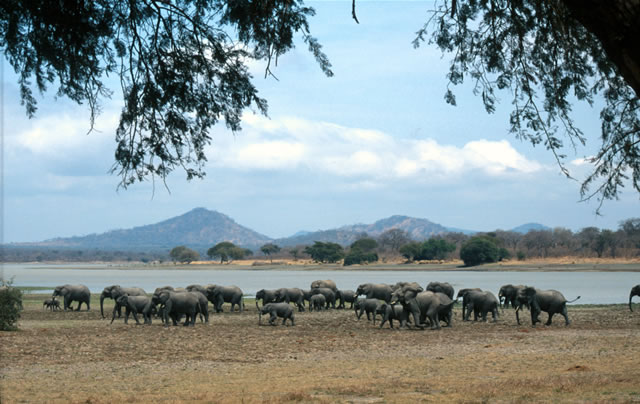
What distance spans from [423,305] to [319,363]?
321 inches

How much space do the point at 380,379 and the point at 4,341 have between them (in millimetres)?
9503

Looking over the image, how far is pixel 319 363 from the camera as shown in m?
14.1

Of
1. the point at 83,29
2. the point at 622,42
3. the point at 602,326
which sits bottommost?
the point at 602,326

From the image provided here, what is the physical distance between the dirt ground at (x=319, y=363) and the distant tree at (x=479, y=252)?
7797 centimetres

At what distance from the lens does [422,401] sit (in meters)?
9.48

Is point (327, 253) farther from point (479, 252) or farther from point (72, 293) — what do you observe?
point (72, 293)

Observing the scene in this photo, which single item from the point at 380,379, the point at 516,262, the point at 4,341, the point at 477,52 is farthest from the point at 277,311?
the point at 516,262

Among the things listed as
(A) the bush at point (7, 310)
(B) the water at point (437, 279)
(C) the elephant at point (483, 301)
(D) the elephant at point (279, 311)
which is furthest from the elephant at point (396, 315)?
(B) the water at point (437, 279)

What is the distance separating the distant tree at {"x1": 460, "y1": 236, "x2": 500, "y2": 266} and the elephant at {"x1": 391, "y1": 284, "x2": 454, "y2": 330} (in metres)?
79.8

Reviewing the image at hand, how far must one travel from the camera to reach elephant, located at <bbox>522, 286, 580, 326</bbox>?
21844 mm

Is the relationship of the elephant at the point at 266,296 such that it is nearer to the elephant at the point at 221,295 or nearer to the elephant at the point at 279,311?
the elephant at the point at 221,295

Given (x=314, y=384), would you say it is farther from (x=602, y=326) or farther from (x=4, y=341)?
(x=602, y=326)

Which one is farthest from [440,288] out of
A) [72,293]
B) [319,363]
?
[319,363]

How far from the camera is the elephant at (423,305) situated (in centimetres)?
2142
